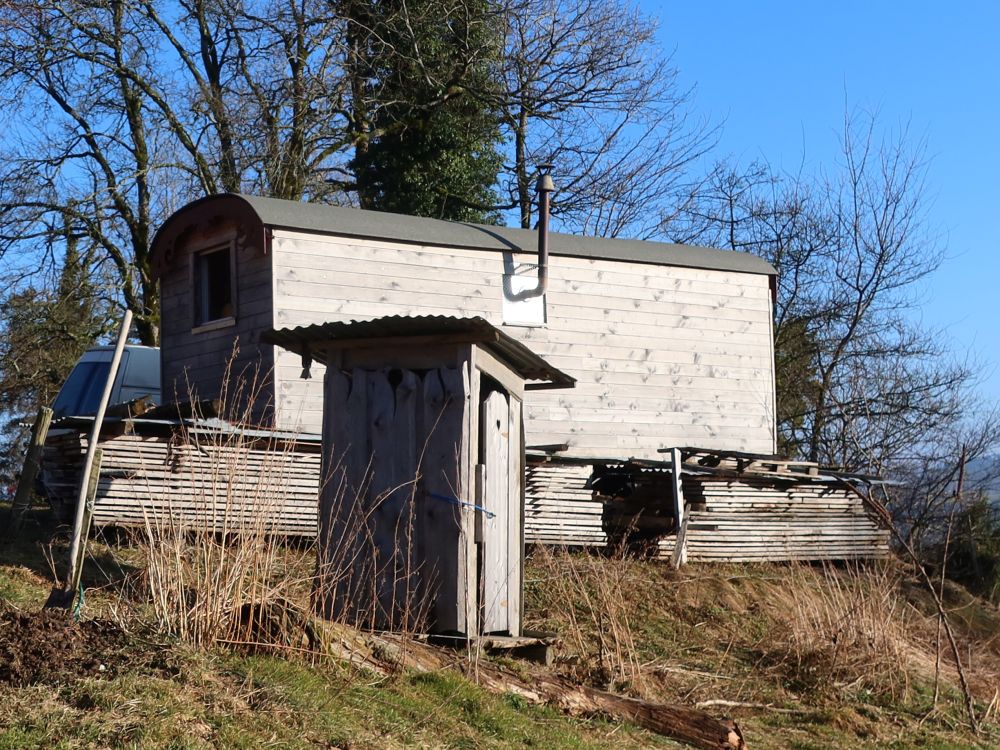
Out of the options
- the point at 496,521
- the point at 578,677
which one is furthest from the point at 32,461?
the point at 578,677

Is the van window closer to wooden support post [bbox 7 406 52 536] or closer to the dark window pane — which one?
the dark window pane

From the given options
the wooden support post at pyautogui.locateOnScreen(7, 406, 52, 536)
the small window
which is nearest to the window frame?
the small window

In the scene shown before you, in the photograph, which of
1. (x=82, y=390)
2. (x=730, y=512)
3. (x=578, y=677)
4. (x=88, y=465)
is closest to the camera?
(x=88, y=465)

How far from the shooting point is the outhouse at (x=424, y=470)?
309 inches

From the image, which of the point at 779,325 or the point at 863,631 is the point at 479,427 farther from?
the point at 779,325

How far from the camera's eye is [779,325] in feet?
86.8

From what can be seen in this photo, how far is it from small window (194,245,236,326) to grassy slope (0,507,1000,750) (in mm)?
4654

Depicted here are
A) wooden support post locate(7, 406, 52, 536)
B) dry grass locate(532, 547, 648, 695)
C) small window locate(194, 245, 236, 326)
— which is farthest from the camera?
small window locate(194, 245, 236, 326)

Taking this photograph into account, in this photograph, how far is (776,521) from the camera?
16.6 metres

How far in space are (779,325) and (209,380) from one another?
15.1 m

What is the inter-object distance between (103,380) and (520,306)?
20.5 ft

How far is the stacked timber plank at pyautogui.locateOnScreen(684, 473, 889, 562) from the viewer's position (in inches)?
621

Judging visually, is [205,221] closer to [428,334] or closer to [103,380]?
[103,380]

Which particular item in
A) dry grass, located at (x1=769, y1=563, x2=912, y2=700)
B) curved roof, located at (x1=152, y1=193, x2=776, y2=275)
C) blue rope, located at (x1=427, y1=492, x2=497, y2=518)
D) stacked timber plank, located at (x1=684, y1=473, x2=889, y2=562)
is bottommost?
dry grass, located at (x1=769, y1=563, x2=912, y2=700)
